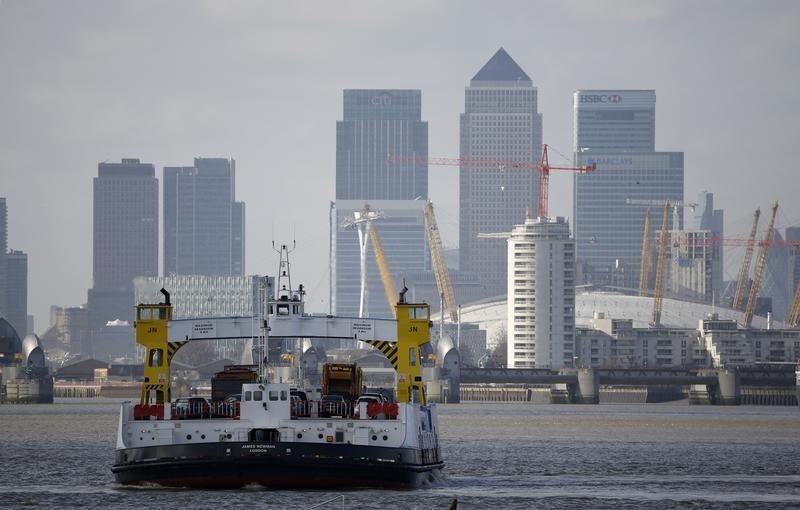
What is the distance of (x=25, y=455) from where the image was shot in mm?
154750

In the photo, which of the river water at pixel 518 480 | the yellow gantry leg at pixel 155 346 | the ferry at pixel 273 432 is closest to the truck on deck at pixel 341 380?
the river water at pixel 518 480

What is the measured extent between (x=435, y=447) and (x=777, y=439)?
83.6m

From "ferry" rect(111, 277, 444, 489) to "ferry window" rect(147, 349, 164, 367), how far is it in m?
0.73

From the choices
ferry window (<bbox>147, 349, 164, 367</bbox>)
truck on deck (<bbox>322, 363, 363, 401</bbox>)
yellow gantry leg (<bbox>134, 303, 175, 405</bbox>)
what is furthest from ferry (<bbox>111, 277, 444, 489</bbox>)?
truck on deck (<bbox>322, 363, 363, 401</bbox>)

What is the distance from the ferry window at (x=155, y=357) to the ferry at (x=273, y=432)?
0.73m

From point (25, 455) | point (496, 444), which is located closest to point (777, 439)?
point (496, 444)

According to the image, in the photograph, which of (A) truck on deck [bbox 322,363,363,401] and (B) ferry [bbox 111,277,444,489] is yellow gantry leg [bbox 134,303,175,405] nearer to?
(B) ferry [bbox 111,277,444,489]

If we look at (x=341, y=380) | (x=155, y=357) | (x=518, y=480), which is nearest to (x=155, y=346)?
(x=155, y=357)

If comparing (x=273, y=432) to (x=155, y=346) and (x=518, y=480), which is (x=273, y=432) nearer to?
(x=155, y=346)

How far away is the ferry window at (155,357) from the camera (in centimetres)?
11725

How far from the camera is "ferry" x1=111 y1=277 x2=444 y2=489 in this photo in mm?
108125

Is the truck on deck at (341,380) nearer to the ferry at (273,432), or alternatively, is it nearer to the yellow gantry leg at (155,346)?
the ferry at (273,432)

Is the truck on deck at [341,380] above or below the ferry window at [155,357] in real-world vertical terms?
below

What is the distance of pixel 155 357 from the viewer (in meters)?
118
